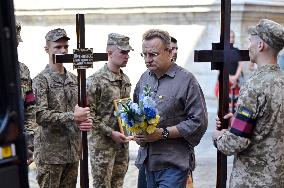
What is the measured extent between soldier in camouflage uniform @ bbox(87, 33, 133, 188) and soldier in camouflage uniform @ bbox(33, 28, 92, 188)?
0.21m

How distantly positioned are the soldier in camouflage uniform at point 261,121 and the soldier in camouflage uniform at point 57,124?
72.0 inches

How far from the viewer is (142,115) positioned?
4.80m

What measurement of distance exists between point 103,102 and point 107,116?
15cm

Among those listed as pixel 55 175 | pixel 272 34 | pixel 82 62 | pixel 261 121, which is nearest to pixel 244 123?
pixel 261 121

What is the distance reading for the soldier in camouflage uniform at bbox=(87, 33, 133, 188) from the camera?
6137mm

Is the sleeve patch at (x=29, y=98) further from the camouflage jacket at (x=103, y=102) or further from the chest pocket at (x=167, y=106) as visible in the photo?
the chest pocket at (x=167, y=106)

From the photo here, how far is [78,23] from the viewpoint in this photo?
5703 mm

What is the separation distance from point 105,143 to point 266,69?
2.35 meters

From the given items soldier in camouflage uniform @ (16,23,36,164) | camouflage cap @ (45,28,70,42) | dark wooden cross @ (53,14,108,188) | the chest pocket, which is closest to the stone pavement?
dark wooden cross @ (53,14,108,188)

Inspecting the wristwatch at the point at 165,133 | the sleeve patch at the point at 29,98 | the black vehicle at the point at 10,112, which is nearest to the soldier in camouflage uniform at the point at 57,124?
the sleeve patch at the point at 29,98

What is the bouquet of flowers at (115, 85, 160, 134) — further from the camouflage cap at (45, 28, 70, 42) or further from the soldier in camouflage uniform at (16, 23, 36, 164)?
the camouflage cap at (45, 28, 70, 42)

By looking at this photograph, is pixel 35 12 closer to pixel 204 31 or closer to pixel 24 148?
pixel 204 31

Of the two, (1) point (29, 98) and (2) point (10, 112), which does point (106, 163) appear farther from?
(2) point (10, 112)

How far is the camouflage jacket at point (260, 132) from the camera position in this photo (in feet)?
14.0
